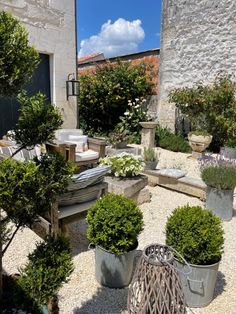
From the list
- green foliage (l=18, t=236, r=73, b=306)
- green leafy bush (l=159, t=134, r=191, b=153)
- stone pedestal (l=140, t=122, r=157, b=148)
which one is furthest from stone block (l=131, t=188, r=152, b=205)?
green leafy bush (l=159, t=134, r=191, b=153)

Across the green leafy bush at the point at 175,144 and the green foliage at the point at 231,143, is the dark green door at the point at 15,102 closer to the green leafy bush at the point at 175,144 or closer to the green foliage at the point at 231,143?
the green leafy bush at the point at 175,144

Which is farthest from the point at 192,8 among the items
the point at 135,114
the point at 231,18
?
the point at 135,114

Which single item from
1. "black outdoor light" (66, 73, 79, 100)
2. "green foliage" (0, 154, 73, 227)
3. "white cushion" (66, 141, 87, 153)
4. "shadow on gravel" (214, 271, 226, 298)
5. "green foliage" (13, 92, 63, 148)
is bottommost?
"shadow on gravel" (214, 271, 226, 298)

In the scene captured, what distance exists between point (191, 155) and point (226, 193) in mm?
4118

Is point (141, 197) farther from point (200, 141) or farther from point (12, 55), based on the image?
point (200, 141)

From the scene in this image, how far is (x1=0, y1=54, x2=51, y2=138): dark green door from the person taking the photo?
592cm

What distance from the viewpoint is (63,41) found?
21.6 feet

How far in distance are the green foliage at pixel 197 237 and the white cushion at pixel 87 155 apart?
2802 mm

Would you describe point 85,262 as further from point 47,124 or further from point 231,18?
point 231,18

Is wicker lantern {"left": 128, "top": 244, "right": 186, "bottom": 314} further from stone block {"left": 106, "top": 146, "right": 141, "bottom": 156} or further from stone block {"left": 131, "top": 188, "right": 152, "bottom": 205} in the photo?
stone block {"left": 106, "top": 146, "right": 141, "bottom": 156}

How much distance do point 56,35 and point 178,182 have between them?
442 cm

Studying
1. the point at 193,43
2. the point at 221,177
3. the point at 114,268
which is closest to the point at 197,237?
the point at 114,268

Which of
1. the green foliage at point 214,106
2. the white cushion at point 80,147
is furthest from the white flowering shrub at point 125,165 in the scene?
the green foliage at point 214,106

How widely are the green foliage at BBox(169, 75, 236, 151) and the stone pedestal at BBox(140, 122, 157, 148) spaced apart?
123 centimetres
